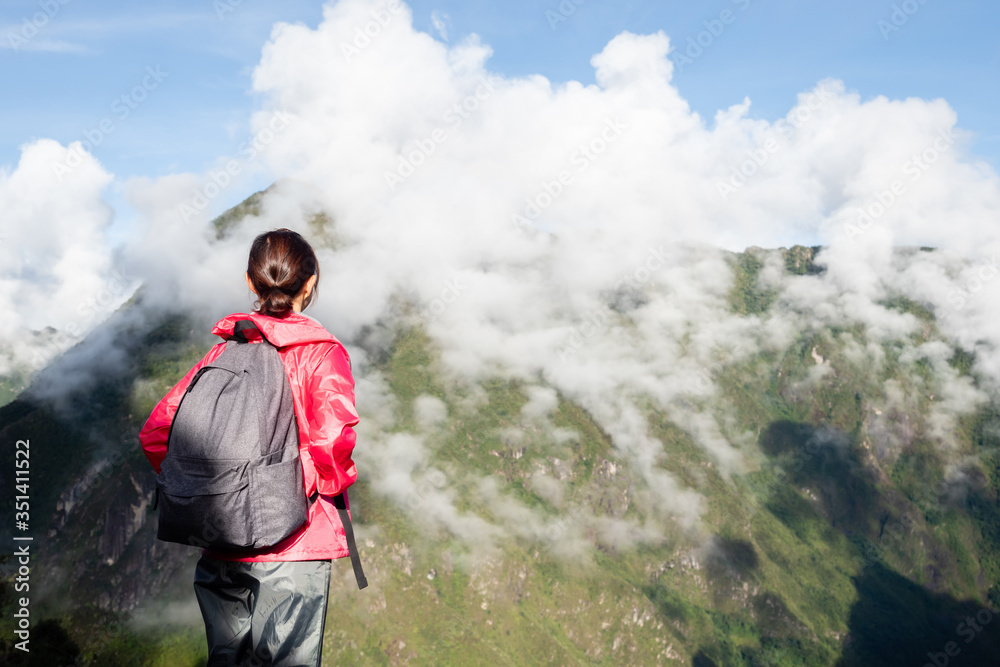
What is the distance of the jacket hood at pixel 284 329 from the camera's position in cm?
354

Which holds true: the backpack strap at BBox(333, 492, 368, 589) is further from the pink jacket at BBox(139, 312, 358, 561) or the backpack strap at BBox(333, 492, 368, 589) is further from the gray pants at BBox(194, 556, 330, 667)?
the gray pants at BBox(194, 556, 330, 667)

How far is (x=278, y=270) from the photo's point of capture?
3875 mm

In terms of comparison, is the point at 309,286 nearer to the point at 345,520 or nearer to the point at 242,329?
the point at 242,329

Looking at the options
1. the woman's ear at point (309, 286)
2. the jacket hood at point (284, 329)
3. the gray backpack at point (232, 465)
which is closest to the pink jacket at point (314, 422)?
the jacket hood at point (284, 329)

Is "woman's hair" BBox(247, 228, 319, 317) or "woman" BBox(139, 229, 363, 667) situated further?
"woman's hair" BBox(247, 228, 319, 317)

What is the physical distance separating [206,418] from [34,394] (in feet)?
795

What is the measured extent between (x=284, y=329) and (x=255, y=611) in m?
1.85

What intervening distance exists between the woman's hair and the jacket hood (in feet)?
0.41

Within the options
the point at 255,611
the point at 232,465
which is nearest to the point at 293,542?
the point at 255,611

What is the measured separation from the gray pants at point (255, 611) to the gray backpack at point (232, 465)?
26 cm

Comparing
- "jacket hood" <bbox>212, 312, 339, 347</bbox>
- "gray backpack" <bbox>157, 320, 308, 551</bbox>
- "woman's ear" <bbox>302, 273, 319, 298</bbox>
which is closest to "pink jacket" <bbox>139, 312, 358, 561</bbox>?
"jacket hood" <bbox>212, 312, 339, 347</bbox>

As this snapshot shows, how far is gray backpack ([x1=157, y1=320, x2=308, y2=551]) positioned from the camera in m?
3.12

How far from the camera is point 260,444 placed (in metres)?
3.25

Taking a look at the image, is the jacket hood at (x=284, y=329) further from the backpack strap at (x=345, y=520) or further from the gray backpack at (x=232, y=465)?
the backpack strap at (x=345, y=520)
